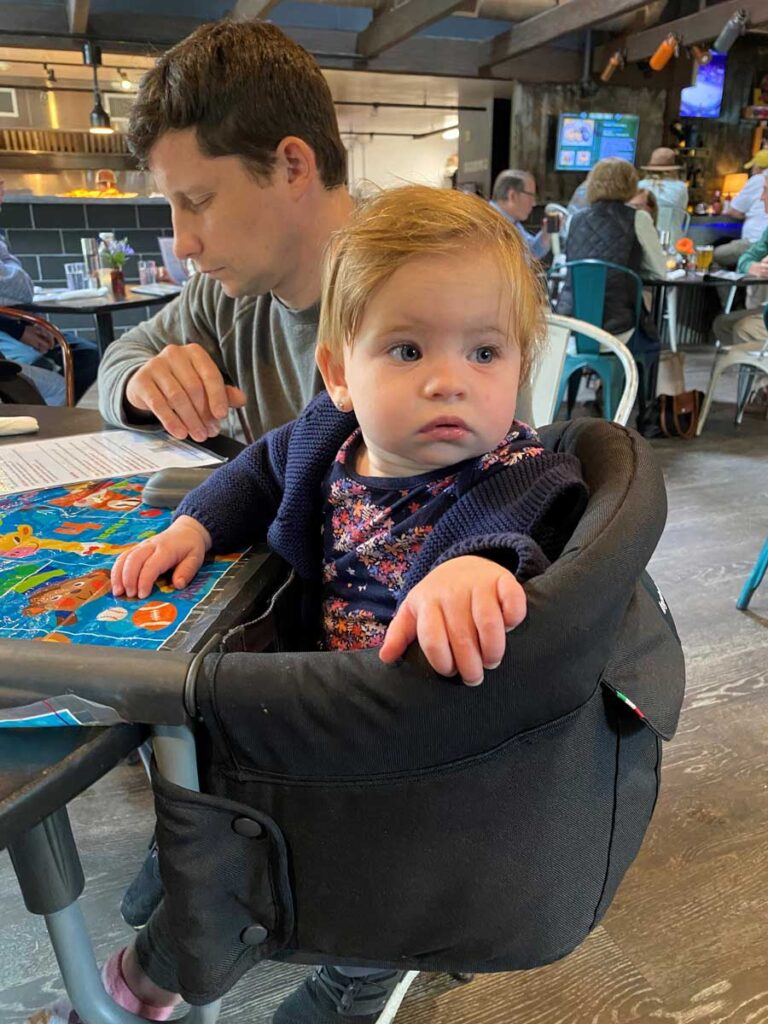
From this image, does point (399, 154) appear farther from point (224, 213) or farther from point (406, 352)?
point (406, 352)

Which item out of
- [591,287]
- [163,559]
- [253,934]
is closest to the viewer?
[253,934]

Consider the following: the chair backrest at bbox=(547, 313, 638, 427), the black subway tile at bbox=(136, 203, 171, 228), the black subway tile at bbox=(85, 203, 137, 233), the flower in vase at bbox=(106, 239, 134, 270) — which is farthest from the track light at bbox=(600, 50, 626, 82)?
the chair backrest at bbox=(547, 313, 638, 427)

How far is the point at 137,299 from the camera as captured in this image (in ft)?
10.8

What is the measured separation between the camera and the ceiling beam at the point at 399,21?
602cm

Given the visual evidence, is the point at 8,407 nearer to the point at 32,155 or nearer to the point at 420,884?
the point at 420,884

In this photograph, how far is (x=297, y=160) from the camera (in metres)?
1.10

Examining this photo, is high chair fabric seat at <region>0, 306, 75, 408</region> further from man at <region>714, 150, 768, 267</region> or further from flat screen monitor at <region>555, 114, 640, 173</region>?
flat screen monitor at <region>555, 114, 640, 173</region>

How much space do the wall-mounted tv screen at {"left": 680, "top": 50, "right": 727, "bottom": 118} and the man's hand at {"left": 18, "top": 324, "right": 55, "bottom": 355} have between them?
8076 mm

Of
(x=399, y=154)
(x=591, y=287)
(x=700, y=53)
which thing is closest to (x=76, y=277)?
(x=591, y=287)

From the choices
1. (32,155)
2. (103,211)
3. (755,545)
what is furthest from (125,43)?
(755,545)

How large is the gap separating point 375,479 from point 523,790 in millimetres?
360

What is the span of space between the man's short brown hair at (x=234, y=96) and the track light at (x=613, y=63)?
26.9 ft

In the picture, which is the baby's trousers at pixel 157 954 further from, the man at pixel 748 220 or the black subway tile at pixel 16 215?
the man at pixel 748 220

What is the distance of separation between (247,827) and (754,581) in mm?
2136
